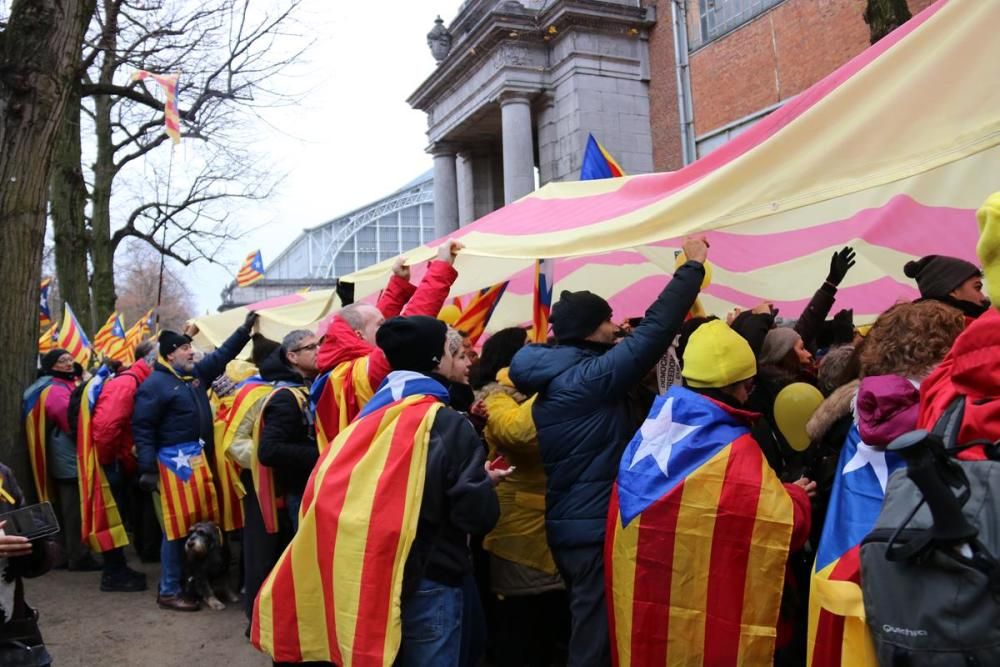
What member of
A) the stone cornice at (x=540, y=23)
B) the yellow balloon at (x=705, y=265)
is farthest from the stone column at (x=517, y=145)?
the yellow balloon at (x=705, y=265)

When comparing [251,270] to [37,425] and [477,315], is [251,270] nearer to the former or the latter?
[37,425]

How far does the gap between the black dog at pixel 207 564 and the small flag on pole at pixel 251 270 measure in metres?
13.2

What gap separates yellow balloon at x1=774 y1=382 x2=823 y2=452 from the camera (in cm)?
331

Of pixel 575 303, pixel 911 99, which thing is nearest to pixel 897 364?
pixel 911 99

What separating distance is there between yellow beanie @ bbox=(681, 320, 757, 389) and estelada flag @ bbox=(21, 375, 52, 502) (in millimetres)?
6115

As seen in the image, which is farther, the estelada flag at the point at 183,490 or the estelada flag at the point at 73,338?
the estelada flag at the point at 73,338

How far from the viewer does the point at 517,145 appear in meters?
15.4

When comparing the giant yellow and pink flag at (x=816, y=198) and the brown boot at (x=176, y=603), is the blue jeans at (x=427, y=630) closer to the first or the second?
the giant yellow and pink flag at (x=816, y=198)

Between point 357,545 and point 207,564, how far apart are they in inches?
152

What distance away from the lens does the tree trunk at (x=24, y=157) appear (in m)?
6.50

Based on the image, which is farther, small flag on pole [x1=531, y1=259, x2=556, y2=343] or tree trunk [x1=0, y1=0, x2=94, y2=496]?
tree trunk [x1=0, y1=0, x2=94, y2=496]

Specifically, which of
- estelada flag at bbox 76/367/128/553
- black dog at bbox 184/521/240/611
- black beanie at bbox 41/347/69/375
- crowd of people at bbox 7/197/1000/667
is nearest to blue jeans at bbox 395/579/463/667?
crowd of people at bbox 7/197/1000/667

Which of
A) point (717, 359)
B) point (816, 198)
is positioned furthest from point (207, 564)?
point (816, 198)

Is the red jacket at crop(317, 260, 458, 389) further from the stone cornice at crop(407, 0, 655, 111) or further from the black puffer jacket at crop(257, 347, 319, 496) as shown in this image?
the stone cornice at crop(407, 0, 655, 111)
